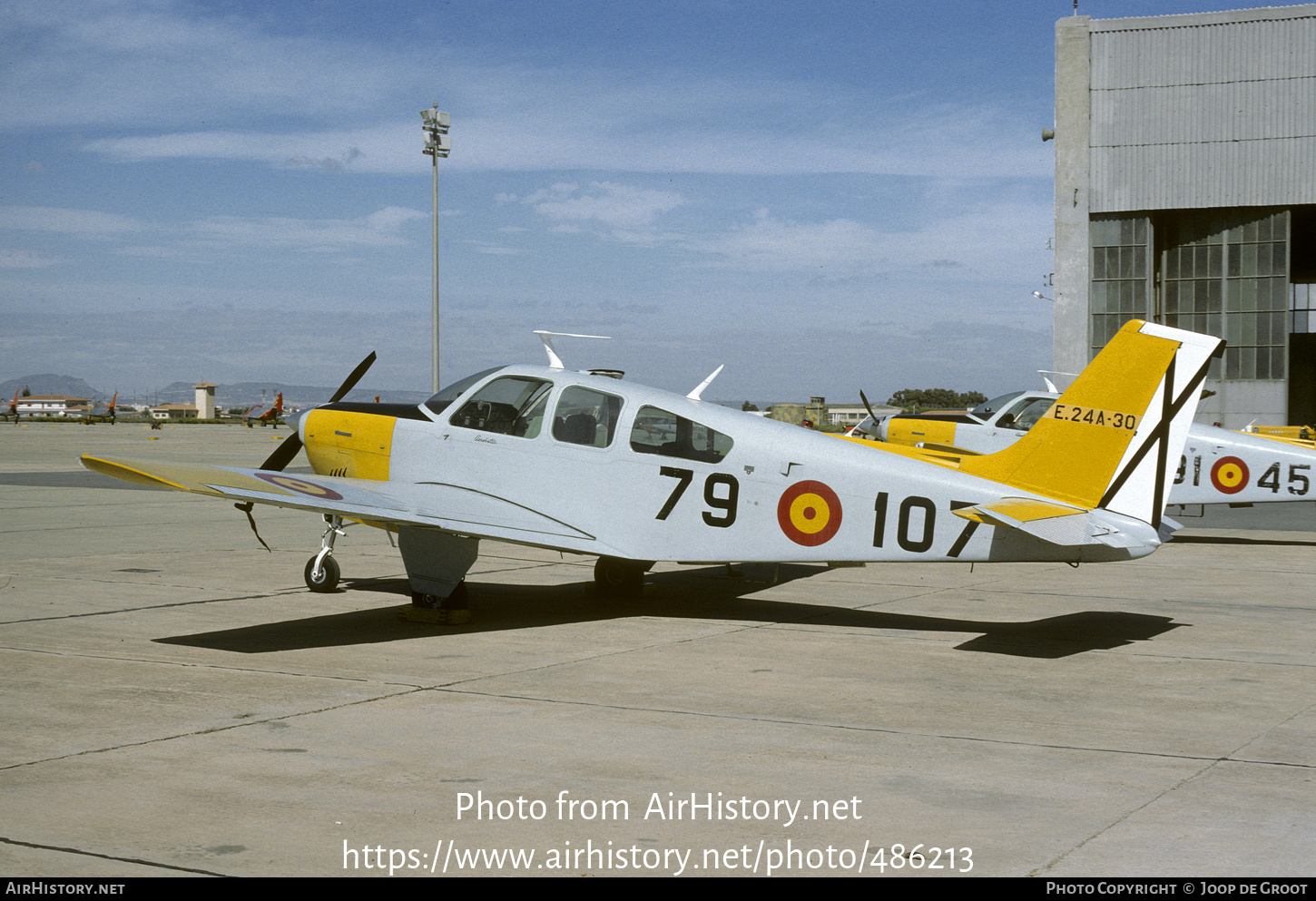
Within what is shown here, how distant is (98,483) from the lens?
26.5m

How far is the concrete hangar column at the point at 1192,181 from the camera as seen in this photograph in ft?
140

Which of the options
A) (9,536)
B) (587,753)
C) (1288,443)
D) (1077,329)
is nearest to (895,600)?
(587,753)

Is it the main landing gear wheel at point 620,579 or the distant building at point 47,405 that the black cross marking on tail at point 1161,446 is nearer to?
the main landing gear wheel at point 620,579

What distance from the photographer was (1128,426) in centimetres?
871

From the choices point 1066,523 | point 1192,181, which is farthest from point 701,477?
point 1192,181

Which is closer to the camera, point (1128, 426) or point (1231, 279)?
point (1128, 426)

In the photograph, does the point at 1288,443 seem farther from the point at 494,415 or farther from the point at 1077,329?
the point at 1077,329

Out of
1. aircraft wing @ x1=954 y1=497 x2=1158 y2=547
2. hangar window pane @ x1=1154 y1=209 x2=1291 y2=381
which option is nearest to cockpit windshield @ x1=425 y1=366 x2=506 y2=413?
aircraft wing @ x1=954 y1=497 x2=1158 y2=547

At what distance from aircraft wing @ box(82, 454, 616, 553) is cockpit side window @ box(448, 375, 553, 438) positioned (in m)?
0.59

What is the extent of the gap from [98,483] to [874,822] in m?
25.6

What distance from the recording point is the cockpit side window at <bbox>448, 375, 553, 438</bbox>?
33.1ft

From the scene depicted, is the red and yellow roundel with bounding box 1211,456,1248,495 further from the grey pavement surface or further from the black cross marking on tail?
the black cross marking on tail

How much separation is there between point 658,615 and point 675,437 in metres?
1.81

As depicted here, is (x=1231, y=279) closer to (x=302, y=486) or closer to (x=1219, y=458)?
(x=1219, y=458)
